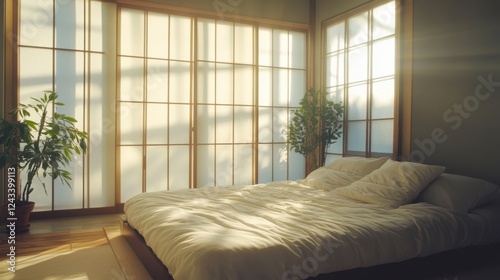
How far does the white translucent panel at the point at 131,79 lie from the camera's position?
4090 millimetres

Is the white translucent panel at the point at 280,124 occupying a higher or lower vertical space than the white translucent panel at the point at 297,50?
lower

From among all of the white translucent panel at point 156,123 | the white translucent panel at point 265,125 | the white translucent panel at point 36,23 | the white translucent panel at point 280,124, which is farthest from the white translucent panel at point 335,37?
the white translucent panel at point 36,23

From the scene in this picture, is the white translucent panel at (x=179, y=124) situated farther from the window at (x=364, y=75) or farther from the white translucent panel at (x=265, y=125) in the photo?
the window at (x=364, y=75)

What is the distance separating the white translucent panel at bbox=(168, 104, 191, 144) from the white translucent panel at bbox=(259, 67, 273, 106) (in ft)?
3.30

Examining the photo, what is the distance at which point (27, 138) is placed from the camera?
127 inches

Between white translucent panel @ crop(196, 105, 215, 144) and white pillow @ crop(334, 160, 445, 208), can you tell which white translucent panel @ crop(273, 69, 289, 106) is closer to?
white translucent panel @ crop(196, 105, 215, 144)

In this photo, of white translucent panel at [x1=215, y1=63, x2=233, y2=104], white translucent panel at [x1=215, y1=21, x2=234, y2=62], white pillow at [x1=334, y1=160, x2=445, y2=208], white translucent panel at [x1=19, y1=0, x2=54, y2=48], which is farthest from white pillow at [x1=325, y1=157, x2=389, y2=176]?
white translucent panel at [x1=19, y1=0, x2=54, y2=48]

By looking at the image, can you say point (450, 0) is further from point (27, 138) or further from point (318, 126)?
point (27, 138)

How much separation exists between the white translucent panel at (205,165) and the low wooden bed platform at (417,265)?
189cm

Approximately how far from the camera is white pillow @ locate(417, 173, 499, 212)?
8.12ft

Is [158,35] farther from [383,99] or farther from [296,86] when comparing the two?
[383,99]

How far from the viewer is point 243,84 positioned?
467 cm

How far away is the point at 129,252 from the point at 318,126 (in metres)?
2.72

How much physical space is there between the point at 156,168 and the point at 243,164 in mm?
1101
